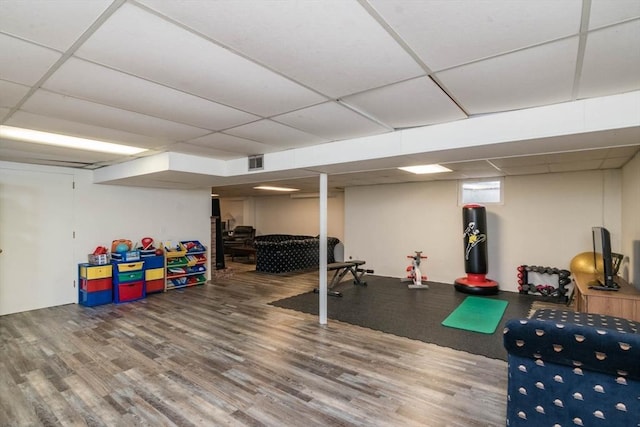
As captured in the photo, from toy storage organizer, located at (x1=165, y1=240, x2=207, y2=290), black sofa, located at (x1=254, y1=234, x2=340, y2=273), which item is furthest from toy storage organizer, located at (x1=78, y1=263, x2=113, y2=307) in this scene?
black sofa, located at (x1=254, y1=234, x2=340, y2=273)

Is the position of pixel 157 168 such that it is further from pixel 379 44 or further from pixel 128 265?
pixel 379 44

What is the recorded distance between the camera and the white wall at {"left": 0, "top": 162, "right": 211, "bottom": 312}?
210 inches

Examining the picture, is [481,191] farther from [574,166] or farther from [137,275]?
[137,275]

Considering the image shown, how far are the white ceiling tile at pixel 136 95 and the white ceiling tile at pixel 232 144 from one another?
528 millimetres

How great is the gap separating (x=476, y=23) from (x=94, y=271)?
623 centimetres

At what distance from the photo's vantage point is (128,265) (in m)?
5.77

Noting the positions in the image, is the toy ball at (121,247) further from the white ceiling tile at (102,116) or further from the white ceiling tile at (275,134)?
the white ceiling tile at (275,134)

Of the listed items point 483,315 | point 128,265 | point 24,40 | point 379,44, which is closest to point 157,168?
point 128,265

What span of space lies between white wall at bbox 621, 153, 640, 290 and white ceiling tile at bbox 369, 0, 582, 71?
373 cm

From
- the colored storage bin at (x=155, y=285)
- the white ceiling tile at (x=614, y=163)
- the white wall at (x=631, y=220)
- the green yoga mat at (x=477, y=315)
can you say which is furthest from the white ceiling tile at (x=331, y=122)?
the colored storage bin at (x=155, y=285)

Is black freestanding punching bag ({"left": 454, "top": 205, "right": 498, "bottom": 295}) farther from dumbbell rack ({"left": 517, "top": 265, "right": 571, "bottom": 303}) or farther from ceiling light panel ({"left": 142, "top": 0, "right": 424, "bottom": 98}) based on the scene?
ceiling light panel ({"left": 142, "top": 0, "right": 424, "bottom": 98})

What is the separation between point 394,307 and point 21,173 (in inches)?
245

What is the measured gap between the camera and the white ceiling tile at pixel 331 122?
2654mm

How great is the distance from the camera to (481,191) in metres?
6.91
